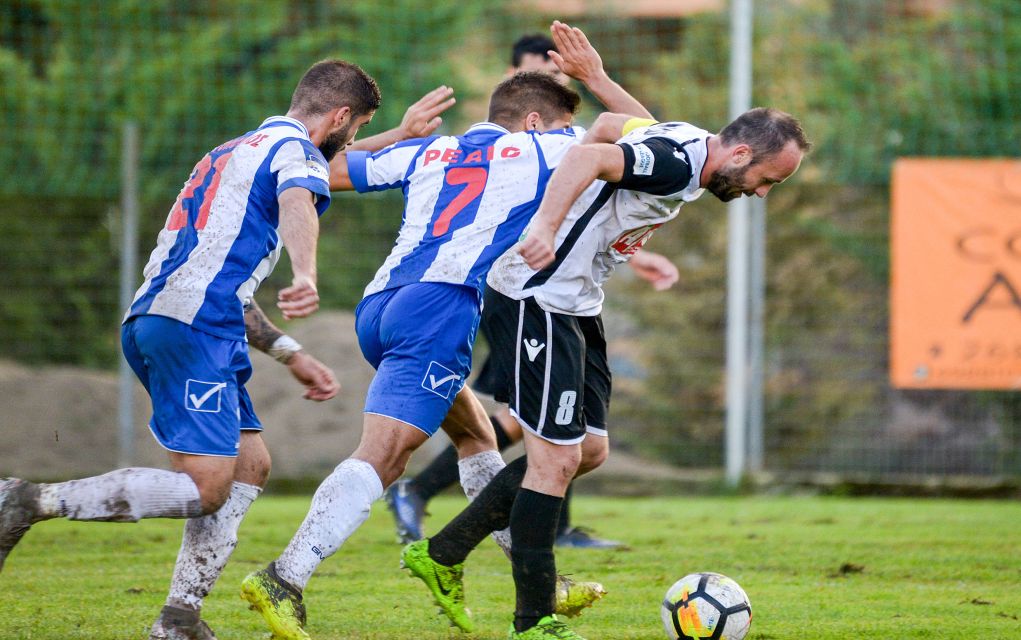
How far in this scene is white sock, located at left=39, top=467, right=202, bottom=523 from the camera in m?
3.89

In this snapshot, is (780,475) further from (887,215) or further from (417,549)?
(417,549)

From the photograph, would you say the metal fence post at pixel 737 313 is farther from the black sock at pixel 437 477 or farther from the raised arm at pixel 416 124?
the raised arm at pixel 416 124

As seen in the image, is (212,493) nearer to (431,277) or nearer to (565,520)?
(431,277)

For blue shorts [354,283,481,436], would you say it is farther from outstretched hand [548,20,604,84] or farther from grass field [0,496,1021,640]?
outstretched hand [548,20,604,84]

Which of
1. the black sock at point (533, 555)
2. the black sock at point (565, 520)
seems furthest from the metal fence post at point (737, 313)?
the black sock at point (533, 555)

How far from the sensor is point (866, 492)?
1060 cm

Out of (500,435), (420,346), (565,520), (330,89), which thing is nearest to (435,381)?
(420,346)

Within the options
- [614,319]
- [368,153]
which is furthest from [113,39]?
[368,153]

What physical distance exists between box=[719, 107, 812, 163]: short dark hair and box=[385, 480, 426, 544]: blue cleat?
292 centimetres

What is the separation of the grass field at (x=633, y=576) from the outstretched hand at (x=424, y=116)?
1925 millimetres

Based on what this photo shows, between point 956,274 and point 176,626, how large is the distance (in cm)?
761

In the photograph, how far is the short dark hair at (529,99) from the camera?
5160 mm

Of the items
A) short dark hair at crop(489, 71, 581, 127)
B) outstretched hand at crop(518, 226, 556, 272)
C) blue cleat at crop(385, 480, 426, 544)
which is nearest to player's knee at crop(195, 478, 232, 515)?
outstretched hand at crop(518, 226, 556, 272)

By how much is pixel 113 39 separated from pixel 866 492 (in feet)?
29.2
